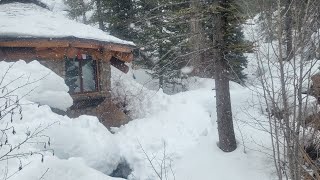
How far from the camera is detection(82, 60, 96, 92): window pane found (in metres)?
15.1

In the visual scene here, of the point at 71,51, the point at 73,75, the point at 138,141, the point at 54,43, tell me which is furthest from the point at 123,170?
the point at 73,75

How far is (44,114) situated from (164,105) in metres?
6.43

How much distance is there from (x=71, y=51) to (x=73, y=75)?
1787mm

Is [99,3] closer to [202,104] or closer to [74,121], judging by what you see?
[202,104]

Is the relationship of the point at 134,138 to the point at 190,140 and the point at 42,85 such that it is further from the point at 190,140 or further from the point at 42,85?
the point at 42,85

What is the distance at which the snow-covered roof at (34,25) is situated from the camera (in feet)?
39.8

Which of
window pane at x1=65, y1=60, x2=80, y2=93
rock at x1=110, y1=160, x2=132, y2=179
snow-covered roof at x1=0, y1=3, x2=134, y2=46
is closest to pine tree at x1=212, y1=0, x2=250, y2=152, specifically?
rock at x1=110, y1=160, x2=132, y2=179

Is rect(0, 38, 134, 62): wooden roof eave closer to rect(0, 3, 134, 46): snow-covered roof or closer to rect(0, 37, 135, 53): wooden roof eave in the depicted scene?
rect(0, 37, 135, 53): wooden roof eave

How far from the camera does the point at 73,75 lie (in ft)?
47.9

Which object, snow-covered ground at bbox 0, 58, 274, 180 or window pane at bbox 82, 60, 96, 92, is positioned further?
window pane at bbox 82, 60, 96, 92

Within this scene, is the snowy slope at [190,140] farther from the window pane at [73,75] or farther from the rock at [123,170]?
the window pane at [73,75]

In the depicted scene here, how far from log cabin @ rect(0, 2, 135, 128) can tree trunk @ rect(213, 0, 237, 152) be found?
4641 mm

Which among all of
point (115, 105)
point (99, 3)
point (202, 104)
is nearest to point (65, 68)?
point (115, 105)

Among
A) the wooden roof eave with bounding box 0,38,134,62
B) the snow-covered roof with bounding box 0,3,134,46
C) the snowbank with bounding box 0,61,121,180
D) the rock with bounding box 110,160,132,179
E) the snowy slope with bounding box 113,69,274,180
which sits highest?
the snow-covered roof with bounding box 0,3,134,46
